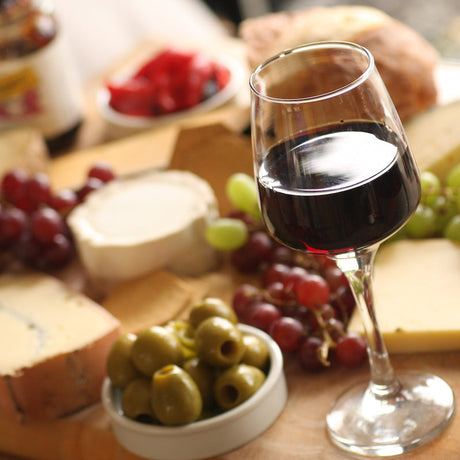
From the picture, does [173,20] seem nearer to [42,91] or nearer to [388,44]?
[42,91]

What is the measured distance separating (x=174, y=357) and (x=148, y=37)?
1.41 meters

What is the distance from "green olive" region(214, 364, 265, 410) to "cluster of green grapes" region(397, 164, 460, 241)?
1.08ft

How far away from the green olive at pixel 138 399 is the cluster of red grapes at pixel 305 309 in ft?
0.56

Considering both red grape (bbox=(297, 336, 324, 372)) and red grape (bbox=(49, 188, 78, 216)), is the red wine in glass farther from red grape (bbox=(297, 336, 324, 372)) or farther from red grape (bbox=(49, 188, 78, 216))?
red grape (bbox=(49, 188, 78, 216))

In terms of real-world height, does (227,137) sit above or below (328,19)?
below

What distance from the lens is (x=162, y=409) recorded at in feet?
2.34

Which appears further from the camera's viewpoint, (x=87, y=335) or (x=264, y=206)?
(x=87, y=335)

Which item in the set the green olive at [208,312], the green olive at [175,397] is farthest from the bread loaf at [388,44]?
the green olive at [175,397]

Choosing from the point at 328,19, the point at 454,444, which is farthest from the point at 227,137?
the point at 454,444

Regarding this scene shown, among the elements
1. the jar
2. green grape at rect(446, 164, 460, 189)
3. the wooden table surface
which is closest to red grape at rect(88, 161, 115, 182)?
the jar

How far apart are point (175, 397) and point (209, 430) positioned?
0.18ft

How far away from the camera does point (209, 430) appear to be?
728 millimetres

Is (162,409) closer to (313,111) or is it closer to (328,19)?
(313,111)

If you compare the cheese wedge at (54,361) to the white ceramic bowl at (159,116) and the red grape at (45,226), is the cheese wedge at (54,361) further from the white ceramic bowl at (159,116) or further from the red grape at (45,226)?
the white ceramic bowl at (159,116)
